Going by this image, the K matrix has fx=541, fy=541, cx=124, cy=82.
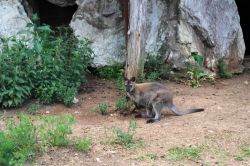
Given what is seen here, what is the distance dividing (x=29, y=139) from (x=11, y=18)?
183 inches

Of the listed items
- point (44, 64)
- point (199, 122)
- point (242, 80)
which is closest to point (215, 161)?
point (199, 122)

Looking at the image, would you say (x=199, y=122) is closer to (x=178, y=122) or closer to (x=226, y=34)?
(x=178, y=122)

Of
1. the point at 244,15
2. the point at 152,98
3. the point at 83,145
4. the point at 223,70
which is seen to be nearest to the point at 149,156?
the point at 83,145

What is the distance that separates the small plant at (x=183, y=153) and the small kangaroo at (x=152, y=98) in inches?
55.7

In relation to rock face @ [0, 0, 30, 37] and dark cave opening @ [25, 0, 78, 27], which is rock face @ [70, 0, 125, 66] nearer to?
rock face @ [0, 0, 30, 37]

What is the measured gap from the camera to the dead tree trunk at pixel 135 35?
1012cm

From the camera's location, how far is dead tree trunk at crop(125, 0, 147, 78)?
10.1 meters

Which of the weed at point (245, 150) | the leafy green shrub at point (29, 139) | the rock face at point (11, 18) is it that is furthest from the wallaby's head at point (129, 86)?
the rock face at point (11, 18)

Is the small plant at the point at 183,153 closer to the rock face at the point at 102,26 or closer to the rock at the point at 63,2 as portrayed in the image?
the rock face at the point at 102,26

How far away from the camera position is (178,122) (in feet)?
28.5

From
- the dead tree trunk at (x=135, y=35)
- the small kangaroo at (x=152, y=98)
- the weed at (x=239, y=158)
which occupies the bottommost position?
the weed at (x=239, y=158)

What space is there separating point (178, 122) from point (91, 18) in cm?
385

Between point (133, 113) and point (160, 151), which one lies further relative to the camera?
point (133, 113)

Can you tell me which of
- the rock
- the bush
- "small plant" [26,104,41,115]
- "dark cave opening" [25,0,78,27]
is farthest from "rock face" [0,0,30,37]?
"small plant" [26,104,41,115]
